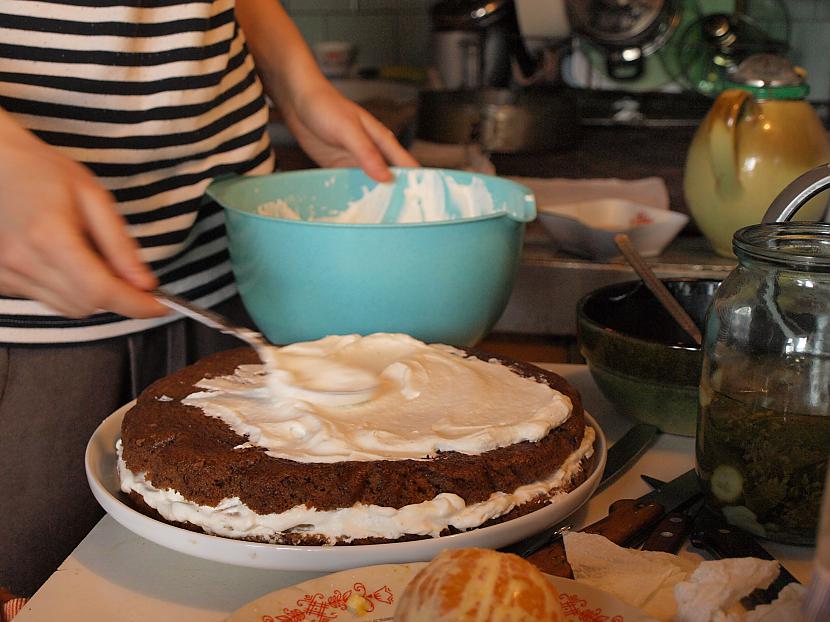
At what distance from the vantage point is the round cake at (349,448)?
0.63 m

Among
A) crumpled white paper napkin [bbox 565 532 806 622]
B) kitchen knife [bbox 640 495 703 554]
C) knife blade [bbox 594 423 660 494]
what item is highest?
crumpled white paper napkin [bbox 565 532 806 622]

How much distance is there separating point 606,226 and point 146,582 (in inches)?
37.3

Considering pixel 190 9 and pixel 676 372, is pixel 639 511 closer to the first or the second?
pixel 676 372

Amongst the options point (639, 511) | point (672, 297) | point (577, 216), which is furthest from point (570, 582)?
point (577, 216)

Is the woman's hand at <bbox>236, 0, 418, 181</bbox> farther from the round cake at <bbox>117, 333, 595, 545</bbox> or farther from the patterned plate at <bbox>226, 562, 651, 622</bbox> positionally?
the patterned plate at <bbox>226, 562, 651, 622</bbox>

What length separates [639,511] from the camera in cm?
70

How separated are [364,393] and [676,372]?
0.28 metres

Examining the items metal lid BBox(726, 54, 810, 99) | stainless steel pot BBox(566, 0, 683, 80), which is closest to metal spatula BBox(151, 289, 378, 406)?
metal lid BBox(726, 54, 810, 99)

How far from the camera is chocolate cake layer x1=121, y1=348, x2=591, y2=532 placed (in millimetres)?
623

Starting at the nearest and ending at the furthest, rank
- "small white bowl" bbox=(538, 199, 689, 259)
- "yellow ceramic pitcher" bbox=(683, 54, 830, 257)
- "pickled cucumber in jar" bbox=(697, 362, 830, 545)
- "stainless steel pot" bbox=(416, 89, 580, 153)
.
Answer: "pickled cucumber in jar" bbox=(697, 362, 830, 545)
"yellow ceramic pitcher" bbox=(683, 54, 830, 257)
"small white bowl" bbox=(538, 199, 689, 259)
"stainless steel pot" bbox=(416, 89, 580, 153)

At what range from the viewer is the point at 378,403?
28.7 inches

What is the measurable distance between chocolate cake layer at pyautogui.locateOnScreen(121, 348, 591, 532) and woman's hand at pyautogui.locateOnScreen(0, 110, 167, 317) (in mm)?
94

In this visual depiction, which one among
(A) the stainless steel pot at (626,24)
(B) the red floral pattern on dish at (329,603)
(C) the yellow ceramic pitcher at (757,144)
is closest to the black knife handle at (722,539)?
(B) the red floral pattern on dish at (329,603)

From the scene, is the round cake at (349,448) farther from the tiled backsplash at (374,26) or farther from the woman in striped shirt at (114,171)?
the tiled backsplash at (374,26)
